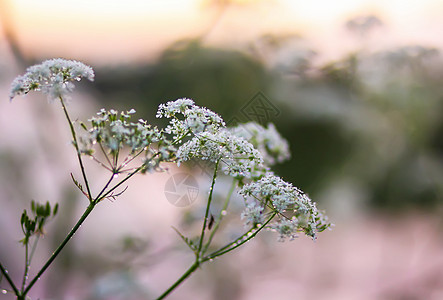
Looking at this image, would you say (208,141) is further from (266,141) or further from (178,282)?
(266,141)

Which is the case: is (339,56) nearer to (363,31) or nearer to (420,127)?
(363,31)

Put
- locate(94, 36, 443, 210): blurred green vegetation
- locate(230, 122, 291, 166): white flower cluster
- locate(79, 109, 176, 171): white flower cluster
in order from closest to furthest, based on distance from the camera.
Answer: locate(79, 109, 176, 171): white flower cluster, locate(230, 122, 291, 166): white flower cluster, locate(94, 36, 443, 210): blurred green vegetation

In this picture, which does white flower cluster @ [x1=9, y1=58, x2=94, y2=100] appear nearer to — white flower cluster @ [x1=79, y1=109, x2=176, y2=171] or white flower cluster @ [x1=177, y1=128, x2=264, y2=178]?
white flower cluster @ [x1=79, y1=109, x2=176, y2=171]

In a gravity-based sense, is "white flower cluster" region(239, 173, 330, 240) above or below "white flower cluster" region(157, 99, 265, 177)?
below

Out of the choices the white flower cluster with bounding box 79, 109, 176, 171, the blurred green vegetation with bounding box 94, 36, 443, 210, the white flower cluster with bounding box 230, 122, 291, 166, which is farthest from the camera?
the blurred green vegetation with bounding box 94, 36, 443, 210

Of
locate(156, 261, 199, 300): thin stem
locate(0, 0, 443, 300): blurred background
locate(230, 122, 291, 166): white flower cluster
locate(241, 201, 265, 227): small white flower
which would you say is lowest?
locate(156, 261, 199, 300): thin stem

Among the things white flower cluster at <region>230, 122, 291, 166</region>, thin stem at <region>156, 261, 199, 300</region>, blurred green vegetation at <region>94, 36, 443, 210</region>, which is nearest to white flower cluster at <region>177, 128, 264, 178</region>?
thin stem at <region>156, 261, 199, 300</region>

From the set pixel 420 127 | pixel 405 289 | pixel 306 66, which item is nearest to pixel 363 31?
pixel 306 66

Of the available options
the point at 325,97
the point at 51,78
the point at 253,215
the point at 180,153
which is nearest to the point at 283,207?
the point at 253,215
